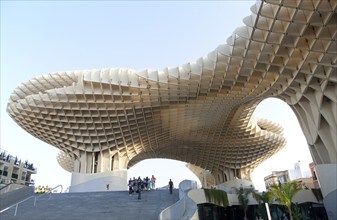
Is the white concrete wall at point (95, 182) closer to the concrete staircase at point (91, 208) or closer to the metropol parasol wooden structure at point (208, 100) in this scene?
the metropol parasol wooden structure at point (208, 100)

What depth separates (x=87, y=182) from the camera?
36.0 meters

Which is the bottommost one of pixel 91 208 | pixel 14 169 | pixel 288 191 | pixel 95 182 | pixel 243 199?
pixel 91 208

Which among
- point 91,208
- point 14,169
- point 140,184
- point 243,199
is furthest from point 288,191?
point 14,169

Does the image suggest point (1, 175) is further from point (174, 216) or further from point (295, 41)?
point (295, 41)

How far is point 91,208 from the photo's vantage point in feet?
54.0

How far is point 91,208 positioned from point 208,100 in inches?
679

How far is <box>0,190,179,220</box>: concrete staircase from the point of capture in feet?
47.7

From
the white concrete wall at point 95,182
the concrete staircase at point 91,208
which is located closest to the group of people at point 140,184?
the concrete staircase at point 91,208

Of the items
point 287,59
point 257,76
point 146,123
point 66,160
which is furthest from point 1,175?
point 287,59

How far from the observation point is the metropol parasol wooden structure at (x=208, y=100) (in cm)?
1781

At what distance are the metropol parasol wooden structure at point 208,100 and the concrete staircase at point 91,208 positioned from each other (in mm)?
11309

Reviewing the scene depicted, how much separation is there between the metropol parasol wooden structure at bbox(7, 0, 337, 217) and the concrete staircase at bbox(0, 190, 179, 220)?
11.3 m

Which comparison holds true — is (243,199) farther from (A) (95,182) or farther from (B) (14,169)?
(B) (14,169)

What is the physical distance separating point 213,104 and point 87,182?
62.2 feet
